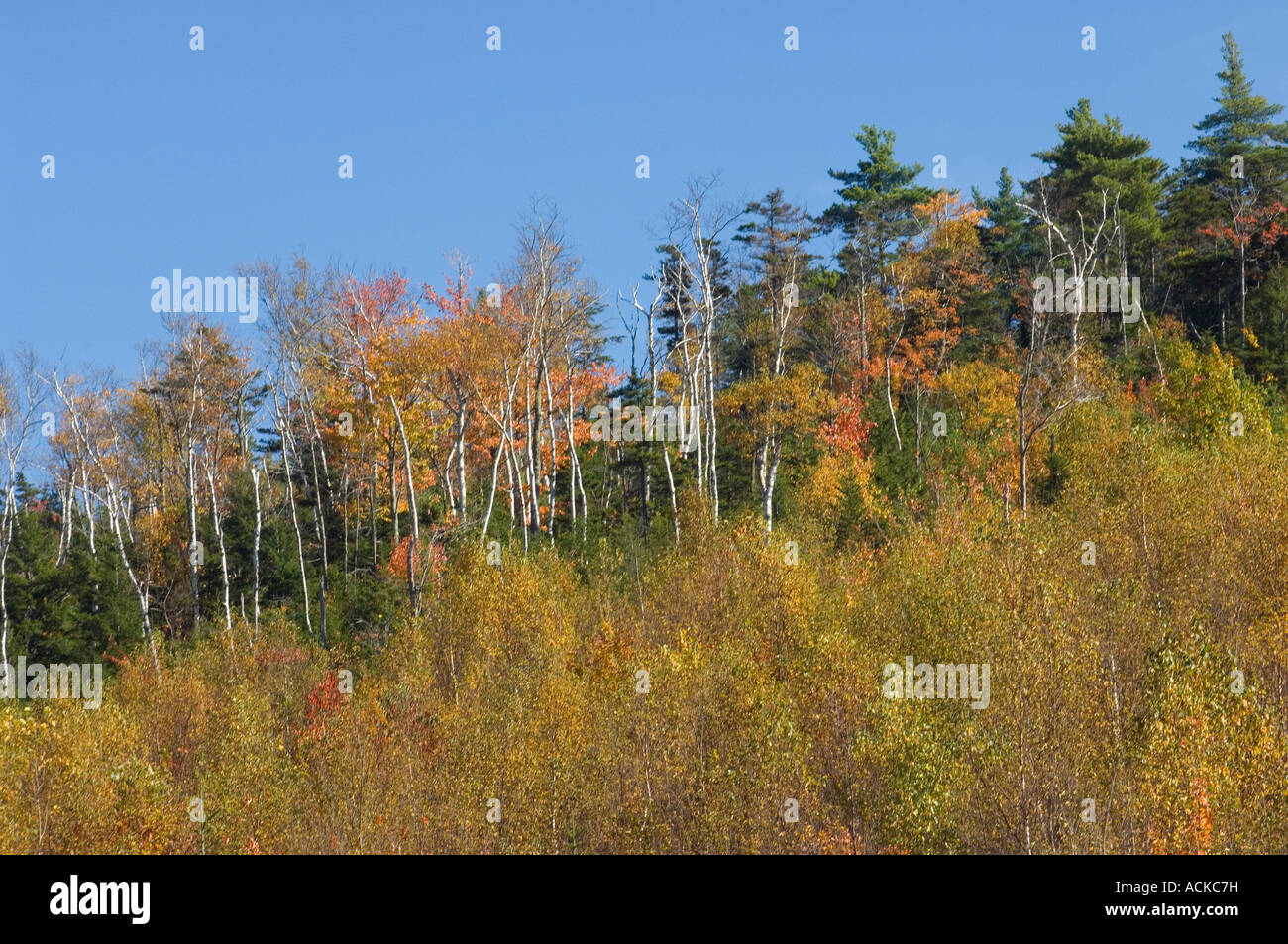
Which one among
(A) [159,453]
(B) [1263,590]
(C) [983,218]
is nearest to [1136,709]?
(B) [1263,590]

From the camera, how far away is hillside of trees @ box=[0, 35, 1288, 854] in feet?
86.5

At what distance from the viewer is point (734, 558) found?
3944cm

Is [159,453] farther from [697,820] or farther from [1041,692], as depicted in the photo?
[1041,692]

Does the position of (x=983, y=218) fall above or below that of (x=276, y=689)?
above

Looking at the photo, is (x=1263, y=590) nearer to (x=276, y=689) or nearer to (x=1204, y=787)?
(x=1204, y=787)

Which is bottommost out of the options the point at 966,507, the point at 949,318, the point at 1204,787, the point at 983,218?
the point at 1204,787

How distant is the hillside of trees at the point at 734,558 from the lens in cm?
2636

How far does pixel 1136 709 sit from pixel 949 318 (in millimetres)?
41510

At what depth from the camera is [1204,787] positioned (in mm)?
22016

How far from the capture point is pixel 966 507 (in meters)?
45.2

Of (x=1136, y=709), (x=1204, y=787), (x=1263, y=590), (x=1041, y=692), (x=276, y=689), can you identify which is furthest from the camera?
(x=276, y=689)
